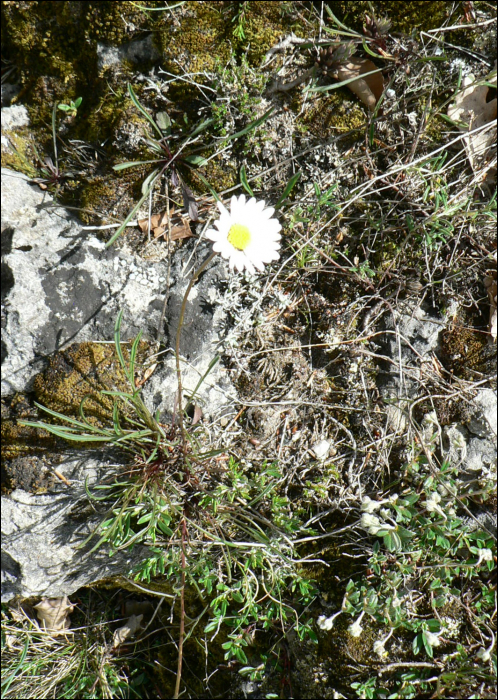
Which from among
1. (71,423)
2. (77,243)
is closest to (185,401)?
(71,423)

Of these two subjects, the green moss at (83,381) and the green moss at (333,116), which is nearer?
the green moss at (83,381)

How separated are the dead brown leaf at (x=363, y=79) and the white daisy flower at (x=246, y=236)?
0.81 m

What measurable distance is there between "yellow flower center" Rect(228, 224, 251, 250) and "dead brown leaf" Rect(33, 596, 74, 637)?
2.32 meters

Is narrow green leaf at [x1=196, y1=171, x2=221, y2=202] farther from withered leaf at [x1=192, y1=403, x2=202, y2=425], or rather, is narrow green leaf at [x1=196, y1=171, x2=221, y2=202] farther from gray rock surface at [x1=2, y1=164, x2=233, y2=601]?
withered leaf at [x1=192, y1=403, x2=202, y2=425]

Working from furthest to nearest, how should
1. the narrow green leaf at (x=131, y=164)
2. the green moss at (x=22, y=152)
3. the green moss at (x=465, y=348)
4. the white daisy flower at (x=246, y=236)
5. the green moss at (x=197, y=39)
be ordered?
1. the green moss at (x=465, y=348)
2. the green moss at (x=22, y=152)
3. the green moss at (x=197, y=39)
4. the narrow green leaf at (x=131, y=164)
5. the white daisy flower at (x=246, y=236)

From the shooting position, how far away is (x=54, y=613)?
2.74 meters

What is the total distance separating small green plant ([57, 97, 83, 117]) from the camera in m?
2.15

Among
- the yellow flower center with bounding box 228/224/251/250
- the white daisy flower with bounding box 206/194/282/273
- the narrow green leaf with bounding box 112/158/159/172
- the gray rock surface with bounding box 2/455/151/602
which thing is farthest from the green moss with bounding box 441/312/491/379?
the gray rock surface with bounding box 2/455/151/602

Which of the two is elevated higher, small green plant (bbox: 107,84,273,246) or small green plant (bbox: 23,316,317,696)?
small green plant (bbox: 107,84,273,246)

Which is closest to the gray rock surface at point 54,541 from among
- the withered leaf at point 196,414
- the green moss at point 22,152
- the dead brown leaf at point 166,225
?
the withered leaf at point 196,414

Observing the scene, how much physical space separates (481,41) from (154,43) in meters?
1.55

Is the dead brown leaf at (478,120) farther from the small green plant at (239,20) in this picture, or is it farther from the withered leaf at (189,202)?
the withered leaf at (189,202)

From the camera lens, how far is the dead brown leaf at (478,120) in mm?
2285

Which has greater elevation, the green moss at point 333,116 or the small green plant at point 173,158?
the green moss at point 333,116
